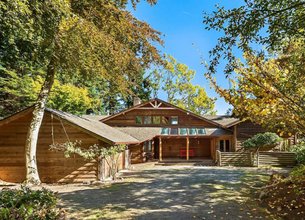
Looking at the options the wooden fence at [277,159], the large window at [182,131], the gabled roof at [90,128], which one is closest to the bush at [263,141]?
the wooden fence at [277,159]

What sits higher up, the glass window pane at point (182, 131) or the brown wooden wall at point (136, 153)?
the glass window pane at point (182, 131)

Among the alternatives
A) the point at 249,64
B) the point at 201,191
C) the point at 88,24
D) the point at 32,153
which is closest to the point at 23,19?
the point at 88,24

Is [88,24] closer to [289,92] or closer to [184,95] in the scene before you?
[289,92]

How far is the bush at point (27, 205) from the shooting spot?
A: 6.07 metres

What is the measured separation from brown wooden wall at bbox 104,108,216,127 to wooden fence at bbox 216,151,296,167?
5.77 m

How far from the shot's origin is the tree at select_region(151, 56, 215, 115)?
44.5 meters

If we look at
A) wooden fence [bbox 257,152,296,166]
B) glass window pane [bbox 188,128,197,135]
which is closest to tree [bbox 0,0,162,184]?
wooden fence [bbox 257,152,296,166]

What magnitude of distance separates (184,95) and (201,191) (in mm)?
34151

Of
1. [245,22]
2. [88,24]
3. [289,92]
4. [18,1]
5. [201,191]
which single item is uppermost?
[88,24]

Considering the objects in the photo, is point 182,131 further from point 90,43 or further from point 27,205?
point 27,205

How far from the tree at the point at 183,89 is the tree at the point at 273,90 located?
1384 inches

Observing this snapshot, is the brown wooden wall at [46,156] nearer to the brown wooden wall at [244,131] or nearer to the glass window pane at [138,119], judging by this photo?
the glass window pane at [138,119]

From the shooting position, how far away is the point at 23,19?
7832mm

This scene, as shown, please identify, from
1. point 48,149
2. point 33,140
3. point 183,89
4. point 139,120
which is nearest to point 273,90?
point 33,140
